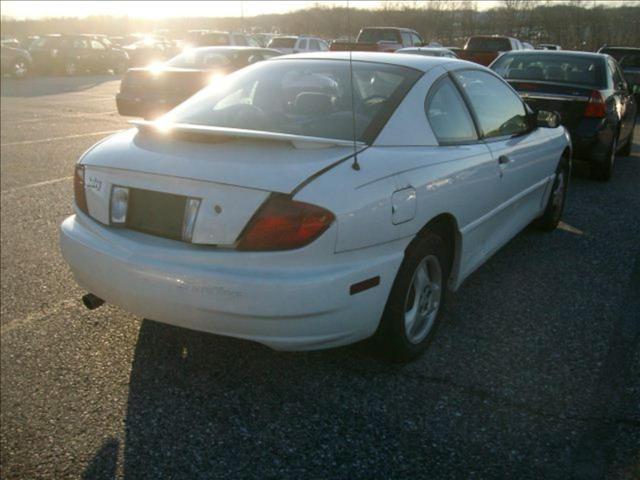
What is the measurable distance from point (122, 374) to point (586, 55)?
702 cm

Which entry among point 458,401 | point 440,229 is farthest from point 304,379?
point 440,229

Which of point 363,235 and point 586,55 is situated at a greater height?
point 586,55

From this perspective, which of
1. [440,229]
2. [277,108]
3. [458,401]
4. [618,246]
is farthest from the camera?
[618,246]

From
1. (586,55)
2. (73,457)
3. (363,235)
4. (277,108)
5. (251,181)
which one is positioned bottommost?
(73,457)

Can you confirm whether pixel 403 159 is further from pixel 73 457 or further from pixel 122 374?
pixel 73 457

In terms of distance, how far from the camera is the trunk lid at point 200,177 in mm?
2547

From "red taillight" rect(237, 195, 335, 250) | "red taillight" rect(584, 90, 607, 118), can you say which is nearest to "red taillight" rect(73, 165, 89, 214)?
"red taillight" rect(237, 195, 335, 250)

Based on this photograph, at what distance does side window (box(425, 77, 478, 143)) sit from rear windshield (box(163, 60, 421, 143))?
162 millimetres

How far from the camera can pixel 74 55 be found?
27.1m

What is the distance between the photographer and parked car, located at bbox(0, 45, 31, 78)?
23872mm

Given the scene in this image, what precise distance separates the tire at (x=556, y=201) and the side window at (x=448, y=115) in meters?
1.83

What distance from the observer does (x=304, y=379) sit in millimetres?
3018

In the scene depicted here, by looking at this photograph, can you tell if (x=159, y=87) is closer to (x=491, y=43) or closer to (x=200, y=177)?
(x=200, y=177)

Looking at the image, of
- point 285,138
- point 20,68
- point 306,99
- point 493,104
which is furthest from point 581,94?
point 20,68
